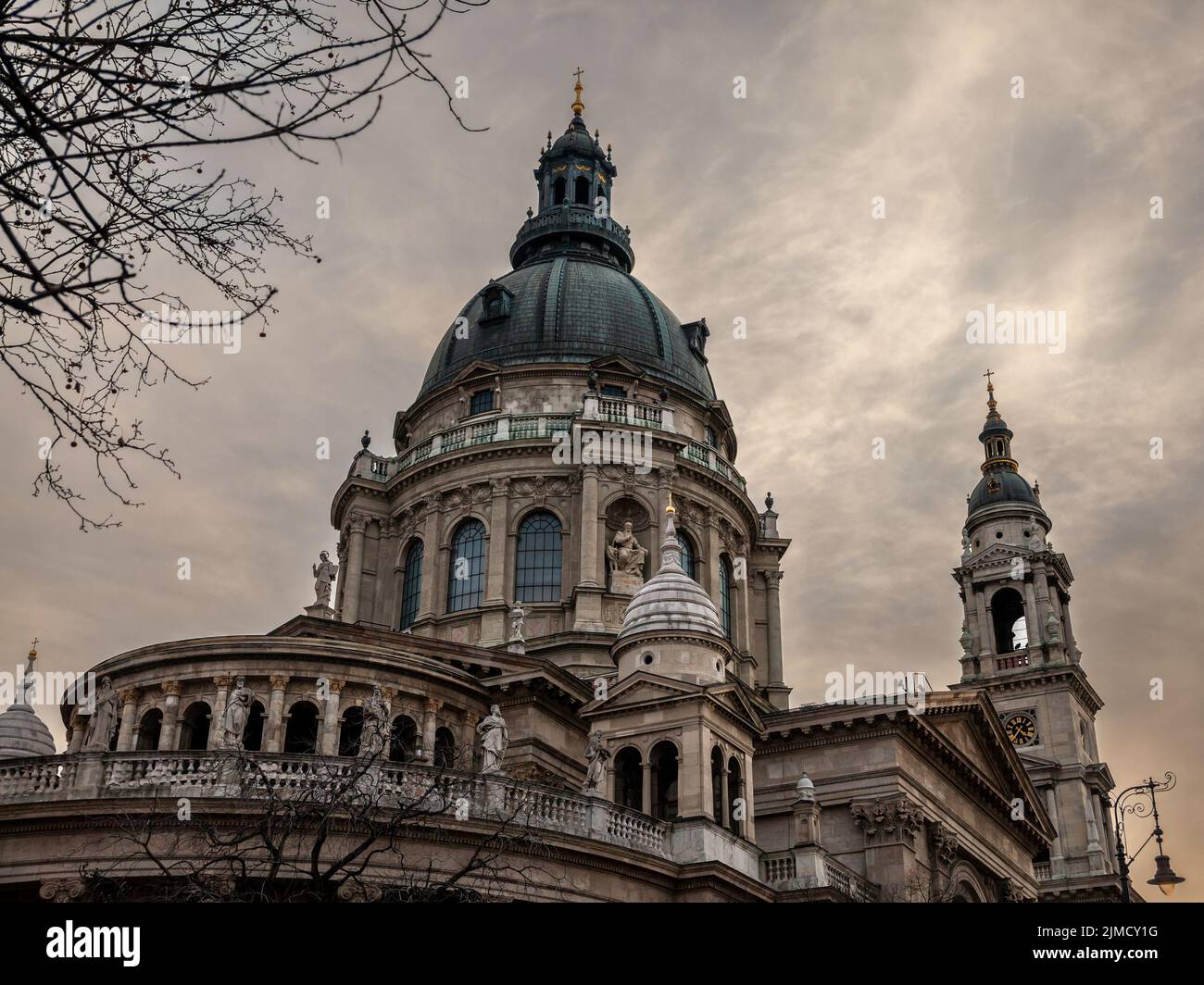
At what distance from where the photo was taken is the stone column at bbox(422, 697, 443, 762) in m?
34.9

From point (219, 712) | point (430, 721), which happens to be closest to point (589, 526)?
point (430, 721)

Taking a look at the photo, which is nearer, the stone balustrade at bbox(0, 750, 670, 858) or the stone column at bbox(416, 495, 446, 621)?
the stone balustrade at bbox(0, 750, 670, 858)

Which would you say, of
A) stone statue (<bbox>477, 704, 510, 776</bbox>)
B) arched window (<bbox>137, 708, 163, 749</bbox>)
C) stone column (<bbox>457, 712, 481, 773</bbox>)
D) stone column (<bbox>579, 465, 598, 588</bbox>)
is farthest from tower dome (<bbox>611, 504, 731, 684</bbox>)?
arched window (<bbox>137, 708, 163, 749</bbox>)

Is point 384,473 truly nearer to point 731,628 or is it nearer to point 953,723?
point 731,628

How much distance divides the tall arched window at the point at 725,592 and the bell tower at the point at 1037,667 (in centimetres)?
2395

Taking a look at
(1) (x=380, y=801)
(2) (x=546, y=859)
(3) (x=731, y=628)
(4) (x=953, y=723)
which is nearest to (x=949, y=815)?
(4) (x=953, y=723)

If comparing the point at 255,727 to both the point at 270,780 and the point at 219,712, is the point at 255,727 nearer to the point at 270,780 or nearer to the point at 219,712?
the point at 219,712

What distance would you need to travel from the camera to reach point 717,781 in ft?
112

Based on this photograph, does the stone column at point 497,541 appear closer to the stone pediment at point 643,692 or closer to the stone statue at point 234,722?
the stone pediment at point 643,692

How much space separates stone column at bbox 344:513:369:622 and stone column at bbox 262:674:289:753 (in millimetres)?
18599

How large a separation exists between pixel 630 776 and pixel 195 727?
11.3m

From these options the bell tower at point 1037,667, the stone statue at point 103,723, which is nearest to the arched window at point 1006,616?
the bell tower at point 1037,667

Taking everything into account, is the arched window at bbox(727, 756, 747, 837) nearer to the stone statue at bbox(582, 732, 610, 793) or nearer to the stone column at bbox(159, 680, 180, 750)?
the stone statue at bbox(582, 732, 610, 793)
